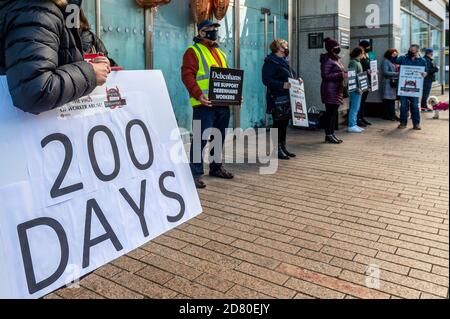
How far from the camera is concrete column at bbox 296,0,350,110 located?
10000mm

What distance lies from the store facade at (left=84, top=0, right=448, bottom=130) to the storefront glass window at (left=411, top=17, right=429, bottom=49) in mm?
2935

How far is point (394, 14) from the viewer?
12.2 m

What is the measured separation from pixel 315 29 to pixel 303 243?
24.7 ft

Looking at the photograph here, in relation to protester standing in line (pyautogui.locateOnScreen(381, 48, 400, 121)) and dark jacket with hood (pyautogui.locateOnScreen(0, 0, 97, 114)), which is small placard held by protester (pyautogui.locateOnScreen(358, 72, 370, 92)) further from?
dark jacket with hood (pyautogui.locateOnScreen(0, 0, 97, 114))

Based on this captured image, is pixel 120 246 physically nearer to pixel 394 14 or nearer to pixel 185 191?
pixel 185 191

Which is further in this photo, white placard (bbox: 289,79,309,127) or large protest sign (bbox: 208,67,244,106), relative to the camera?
white placard (bbox: 289,79,309,127)

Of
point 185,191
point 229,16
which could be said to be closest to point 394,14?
point 229,16

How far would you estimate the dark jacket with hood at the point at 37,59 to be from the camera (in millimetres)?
1614

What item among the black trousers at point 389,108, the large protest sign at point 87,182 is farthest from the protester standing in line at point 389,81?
the large protest sign at point 87,182

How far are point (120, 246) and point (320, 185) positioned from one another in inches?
159

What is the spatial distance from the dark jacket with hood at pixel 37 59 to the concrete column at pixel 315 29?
8.79m

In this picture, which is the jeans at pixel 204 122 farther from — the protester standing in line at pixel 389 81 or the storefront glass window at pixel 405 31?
the storefront glass window at pixel 405 31

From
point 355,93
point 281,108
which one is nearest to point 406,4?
point 355,93

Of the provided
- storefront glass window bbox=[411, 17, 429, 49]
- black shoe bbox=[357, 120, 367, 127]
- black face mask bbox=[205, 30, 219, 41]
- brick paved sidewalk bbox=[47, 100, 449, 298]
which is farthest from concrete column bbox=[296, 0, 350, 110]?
storefront glass window bbox=[411, 17, 429, 49]
